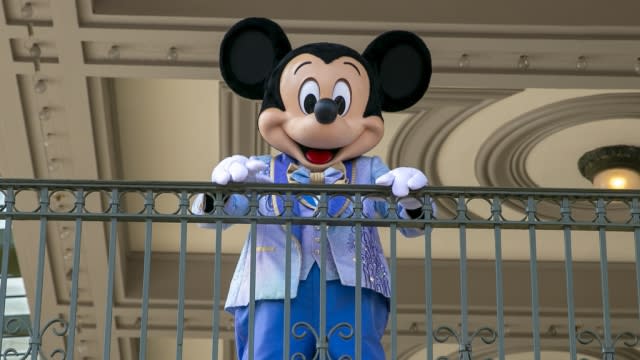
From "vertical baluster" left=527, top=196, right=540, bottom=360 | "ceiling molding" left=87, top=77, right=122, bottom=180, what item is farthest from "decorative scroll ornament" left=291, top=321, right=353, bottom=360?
"ceiling molding" left=87, top=77, right=122, bottom=180

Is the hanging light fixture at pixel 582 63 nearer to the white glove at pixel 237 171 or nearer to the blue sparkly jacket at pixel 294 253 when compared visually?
the blue sparkly jacket at pixel 294 253

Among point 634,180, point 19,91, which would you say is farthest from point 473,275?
point 19,91

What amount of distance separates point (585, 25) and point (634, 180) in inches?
84.7

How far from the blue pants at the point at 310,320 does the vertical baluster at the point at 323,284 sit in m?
0.17

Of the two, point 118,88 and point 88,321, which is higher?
point 118,88

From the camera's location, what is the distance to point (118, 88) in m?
10.9

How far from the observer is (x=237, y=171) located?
580cm

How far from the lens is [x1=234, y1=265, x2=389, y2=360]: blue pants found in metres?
5.88

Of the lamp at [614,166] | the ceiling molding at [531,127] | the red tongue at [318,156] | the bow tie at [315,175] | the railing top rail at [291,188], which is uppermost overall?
the ceiling molding at [531,127]

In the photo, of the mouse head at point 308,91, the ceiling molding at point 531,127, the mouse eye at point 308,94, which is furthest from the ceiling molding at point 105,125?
the mouse eye at point 308,94

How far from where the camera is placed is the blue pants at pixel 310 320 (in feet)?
19.3

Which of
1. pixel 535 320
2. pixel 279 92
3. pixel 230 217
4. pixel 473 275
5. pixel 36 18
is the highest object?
pixel 36 18

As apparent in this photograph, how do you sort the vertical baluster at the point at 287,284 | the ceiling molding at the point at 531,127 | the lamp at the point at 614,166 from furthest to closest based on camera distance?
the lamp at the point at 614,166 → the ceiling molding at the point at 531,127 → the vertical baluster at the point at 287,284

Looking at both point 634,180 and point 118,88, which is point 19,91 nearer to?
point 118,88
